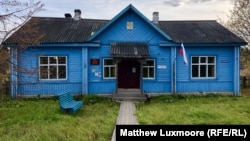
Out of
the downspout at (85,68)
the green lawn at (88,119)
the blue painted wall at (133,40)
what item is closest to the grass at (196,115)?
the green lawn at (88,119)

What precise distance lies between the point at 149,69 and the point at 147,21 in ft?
9.85

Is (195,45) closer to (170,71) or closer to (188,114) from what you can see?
(170,71)

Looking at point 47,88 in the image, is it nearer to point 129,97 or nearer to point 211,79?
point 129,97

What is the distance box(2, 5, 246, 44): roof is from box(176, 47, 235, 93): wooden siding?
2.17ft

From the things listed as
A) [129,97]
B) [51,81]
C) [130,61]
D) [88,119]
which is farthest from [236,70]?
[51,81]

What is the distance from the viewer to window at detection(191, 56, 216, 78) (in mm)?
15281

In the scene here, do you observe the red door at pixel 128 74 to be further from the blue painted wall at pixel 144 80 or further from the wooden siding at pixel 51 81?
the wooden siding at pixel 51 81

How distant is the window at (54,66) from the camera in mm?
14570

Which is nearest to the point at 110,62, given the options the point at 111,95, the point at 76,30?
the point at 111,95

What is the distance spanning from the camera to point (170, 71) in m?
15.1

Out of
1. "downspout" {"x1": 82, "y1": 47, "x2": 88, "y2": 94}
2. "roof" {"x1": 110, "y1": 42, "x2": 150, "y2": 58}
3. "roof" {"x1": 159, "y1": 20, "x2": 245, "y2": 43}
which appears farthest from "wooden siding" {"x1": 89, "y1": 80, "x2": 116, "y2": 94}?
"roof" {"x1": 159, "y1": 20, "x2": 245, "y2": 43}

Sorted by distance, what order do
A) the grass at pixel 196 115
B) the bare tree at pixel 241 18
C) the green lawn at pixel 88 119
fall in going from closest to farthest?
the green lawn at pixel 88 119
the grass at pixel 196 115
the bare tree at pixel 241 18

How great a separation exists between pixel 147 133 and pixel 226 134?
4.02 feet

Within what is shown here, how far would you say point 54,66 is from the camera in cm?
1463
